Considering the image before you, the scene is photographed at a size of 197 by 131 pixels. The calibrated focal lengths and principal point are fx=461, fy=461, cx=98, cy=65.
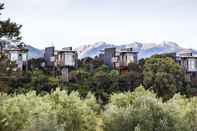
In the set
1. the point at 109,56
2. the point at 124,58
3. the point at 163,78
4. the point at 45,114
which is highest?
the point at 109,56

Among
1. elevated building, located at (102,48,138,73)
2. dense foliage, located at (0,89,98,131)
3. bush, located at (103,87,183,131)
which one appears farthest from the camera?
elevated building, located at (102,48,138,73)

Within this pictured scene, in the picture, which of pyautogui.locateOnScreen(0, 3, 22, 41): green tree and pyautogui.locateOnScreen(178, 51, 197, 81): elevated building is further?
pyautogui.locateOnScreen(178, 51, 197, 81): elevated building

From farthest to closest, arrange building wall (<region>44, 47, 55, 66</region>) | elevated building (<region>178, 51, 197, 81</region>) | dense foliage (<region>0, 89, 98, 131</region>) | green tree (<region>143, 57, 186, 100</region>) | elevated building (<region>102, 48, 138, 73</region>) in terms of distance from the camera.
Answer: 1. elevated building (<region>178, 51, 197, 81</region>)
2. elevated building (<region>102, 48, 138, 73</region>)
3. building wall (<region>44, 47, 55, 66</region>)
4. green tree (<region>143, 57, 186, 100</region>)
5. dense foliage (<region>0, 89, 98, 131</region>)

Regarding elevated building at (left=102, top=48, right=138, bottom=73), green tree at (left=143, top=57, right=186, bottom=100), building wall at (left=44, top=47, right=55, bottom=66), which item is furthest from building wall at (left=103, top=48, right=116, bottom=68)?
green tree at (left=143, top=57, right=186, bottom=100)

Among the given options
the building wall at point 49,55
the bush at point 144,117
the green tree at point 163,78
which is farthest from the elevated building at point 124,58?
the bush at point 144,117

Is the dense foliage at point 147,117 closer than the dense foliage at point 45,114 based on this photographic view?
No

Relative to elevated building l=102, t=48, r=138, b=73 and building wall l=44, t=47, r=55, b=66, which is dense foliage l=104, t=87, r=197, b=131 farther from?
elevated building l=102, t=48, r=138, b=73

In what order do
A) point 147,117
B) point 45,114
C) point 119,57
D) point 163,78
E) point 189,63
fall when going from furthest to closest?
point 189,63
point 119,57
point 163,78
point 147,117
point 45,114

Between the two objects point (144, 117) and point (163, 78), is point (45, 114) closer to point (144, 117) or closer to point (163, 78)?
point (144, 117)

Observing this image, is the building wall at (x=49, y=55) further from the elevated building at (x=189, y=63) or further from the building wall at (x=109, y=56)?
the elevated building at (x=189, y=63)

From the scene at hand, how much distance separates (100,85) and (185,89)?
61.2 feet

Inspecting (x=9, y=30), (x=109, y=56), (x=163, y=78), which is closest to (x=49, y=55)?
(x=109, y=56)

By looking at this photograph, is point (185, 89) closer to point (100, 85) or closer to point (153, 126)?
point (100, 85)

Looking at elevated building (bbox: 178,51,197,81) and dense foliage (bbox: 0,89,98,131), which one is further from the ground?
elevated building (bbox: 178,51,197,81)
